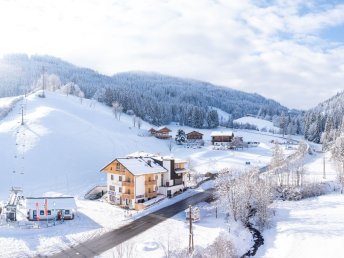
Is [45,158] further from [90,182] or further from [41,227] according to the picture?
[41,227]

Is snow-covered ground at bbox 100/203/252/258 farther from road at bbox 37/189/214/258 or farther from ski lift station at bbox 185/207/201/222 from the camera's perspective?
road at bbox 37/189/214/258

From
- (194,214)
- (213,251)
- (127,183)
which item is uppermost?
(127,183)

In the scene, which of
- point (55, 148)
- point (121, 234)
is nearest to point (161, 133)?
point (55, 148)

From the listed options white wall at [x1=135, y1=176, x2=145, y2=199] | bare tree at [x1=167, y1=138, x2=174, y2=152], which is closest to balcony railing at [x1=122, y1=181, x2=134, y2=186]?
white wall at [x1=135, y1=176, x2=145, y2=199]

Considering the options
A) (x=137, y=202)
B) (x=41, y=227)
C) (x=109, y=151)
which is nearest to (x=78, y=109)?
(x=109, y=151)

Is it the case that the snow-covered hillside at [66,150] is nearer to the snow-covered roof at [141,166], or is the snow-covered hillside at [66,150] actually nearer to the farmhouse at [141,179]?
the farmhouse at [141,179]

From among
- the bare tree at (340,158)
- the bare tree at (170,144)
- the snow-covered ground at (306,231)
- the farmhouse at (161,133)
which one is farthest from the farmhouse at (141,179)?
the farmhouse at (161,133)

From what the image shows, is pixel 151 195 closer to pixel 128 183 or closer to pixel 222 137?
pixel 128 183
